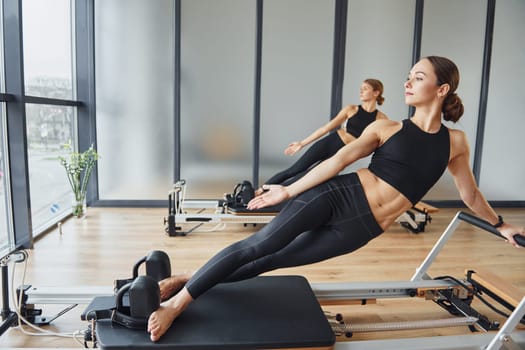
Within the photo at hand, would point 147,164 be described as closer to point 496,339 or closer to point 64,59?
point 64,59

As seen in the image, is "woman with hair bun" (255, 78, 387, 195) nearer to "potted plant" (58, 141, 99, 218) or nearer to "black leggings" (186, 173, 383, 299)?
"potted plant" (58, 141, 99, 218)

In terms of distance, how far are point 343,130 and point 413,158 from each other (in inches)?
84.2

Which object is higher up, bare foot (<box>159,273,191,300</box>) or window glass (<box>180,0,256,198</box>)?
window glass (<box>180,0,256,198</box>)

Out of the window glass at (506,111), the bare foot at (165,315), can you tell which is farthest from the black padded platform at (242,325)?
the window glass at (506,111)

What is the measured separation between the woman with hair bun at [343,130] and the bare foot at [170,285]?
1.73 meters

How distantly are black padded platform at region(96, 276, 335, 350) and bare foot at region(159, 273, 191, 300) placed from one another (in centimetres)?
11

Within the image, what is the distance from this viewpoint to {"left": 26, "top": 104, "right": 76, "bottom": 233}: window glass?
3.65m

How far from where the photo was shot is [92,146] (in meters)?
4.58

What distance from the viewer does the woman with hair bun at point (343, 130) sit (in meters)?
3.54

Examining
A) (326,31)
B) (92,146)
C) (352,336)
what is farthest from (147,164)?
(352,336)

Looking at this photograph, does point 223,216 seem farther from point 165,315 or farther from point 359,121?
point 165,315

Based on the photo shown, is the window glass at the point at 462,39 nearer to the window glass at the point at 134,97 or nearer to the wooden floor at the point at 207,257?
Result: the wooden floor at the point at 207,257

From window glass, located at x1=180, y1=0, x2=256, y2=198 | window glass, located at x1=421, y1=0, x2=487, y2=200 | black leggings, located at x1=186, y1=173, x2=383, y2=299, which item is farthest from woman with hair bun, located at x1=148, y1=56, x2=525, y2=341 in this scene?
window glass, located at x1=421, y1=0, x2=487, y2=200

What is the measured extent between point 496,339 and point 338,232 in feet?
2.42
